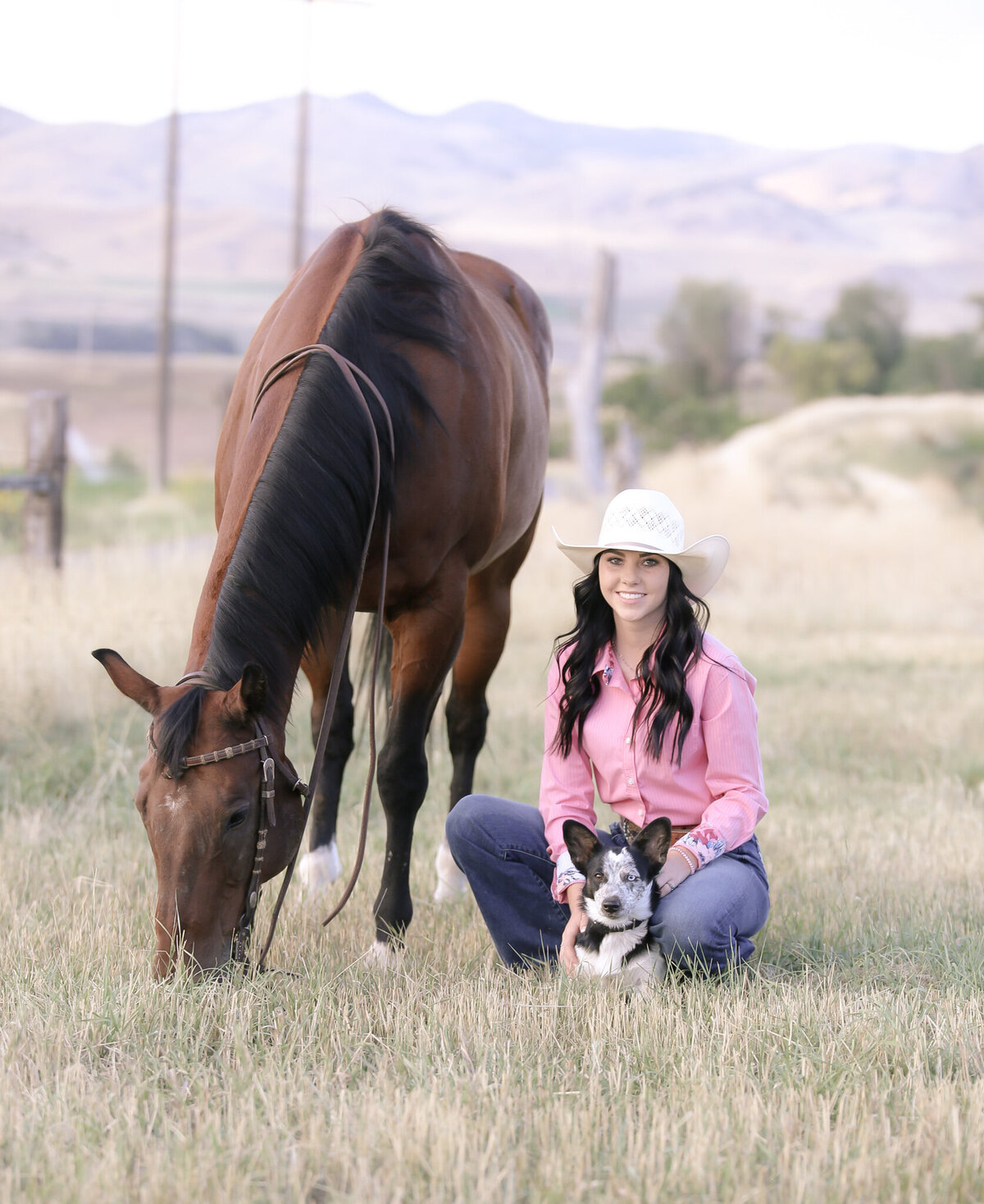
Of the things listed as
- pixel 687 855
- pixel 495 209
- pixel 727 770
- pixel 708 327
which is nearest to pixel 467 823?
pixel 687 855

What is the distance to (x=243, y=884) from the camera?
277 centimetres

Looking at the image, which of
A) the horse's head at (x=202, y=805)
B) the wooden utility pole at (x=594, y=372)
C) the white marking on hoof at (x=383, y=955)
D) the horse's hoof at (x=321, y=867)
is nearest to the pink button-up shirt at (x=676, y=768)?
the white marking on hoof at (x=383, y=955)

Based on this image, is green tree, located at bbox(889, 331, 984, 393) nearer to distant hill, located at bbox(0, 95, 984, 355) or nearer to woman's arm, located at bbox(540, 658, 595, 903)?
distant hill, located at bbox(0, 95, 984, 355)

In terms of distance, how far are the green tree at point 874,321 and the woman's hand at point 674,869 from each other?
163 ft

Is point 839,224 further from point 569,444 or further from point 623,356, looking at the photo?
point 569,444

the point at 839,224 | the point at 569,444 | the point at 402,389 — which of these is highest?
the point at 839,224

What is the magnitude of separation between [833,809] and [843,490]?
19439 millimetres

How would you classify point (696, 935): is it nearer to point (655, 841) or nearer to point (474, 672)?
point (655, 841)

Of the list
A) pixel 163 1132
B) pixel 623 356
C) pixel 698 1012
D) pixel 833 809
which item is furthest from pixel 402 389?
pixel 623 356

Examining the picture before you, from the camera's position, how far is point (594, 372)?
1805cm

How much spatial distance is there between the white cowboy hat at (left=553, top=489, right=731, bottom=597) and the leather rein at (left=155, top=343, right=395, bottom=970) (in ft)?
2.25

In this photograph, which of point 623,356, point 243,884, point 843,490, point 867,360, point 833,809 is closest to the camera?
point 243,884

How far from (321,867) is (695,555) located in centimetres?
215

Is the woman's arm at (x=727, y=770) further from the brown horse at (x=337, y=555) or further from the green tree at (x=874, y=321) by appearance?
the green tree at (x=874, y=321)
